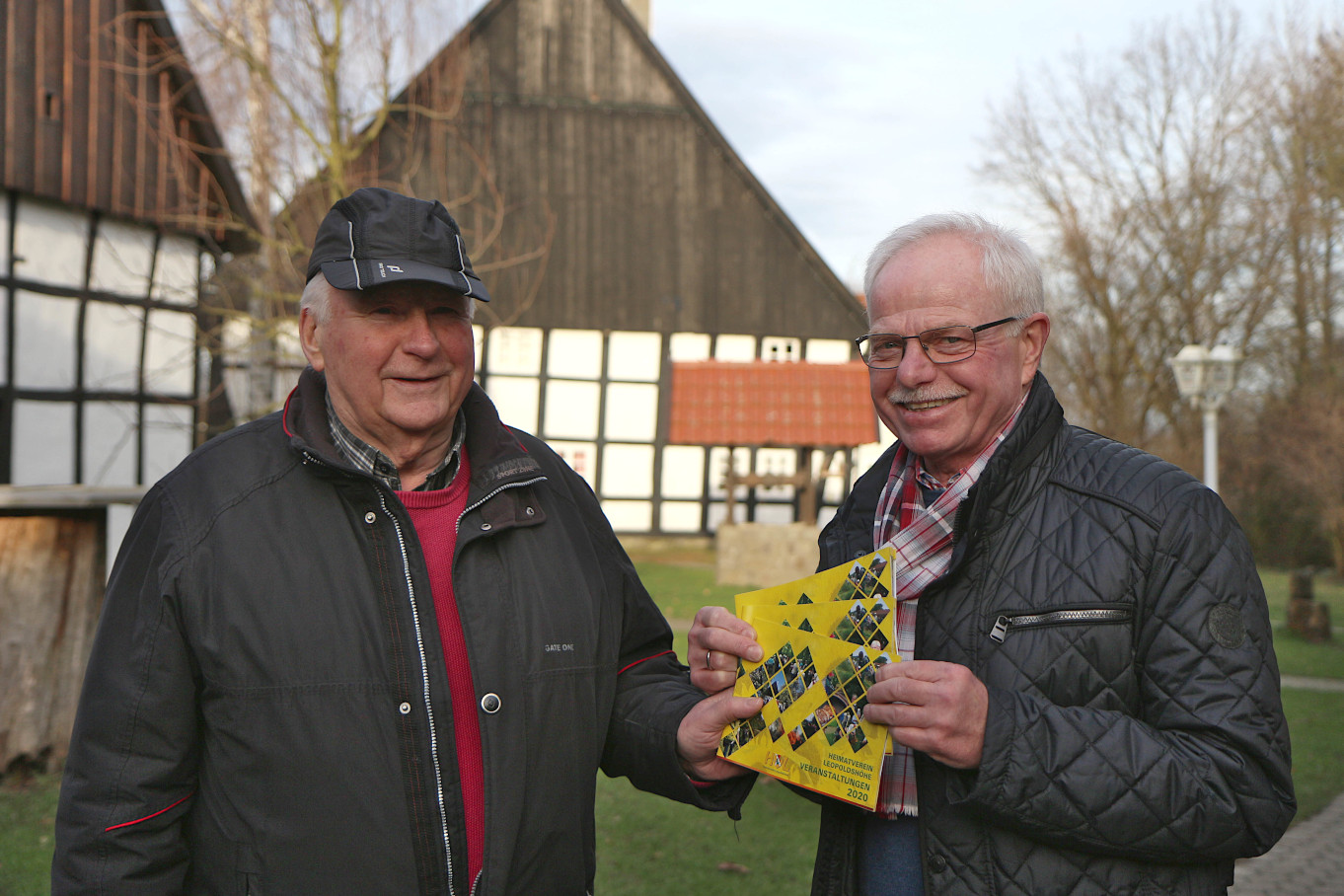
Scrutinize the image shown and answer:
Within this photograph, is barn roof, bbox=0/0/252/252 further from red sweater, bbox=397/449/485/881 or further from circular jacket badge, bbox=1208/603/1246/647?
circular jacket badge, bbox=1208/603/1246/647

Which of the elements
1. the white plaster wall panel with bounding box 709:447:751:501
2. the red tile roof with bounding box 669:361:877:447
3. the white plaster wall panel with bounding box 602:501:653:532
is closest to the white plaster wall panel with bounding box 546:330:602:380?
the white plaster wall panel with bounding box 602:501:653:532

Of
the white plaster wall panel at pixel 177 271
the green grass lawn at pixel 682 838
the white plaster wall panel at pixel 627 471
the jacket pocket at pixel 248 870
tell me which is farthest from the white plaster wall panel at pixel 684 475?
the jacket pocket at pixel 248 870

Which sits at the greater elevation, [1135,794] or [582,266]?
[582,266]

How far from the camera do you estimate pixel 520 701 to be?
2.21 m

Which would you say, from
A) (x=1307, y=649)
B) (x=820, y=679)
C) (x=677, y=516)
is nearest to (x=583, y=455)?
(x=677, y=516)

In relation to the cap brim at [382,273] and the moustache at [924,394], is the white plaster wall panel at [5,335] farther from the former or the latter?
the moustache at [924,394]

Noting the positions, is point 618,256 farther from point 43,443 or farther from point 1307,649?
point 1307,649

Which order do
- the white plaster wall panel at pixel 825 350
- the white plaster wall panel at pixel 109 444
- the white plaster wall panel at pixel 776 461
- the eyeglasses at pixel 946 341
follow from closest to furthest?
1. the eyeglasses at pixel 946 341
2. the white plaster wall panel at pixel 109 444
3. the white plaster wall panel at pixel 776 461
4. the white plaster wall panel at pixel 825 350

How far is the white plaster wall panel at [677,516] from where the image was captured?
18531mm

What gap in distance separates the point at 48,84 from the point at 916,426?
37.5 ft

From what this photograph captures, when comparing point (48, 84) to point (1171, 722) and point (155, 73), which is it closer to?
point (155, 73)

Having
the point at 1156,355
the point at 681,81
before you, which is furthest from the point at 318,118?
the point at 1156,355

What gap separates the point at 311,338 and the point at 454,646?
2.55 ft

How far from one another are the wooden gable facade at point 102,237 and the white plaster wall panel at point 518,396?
5.75 m
